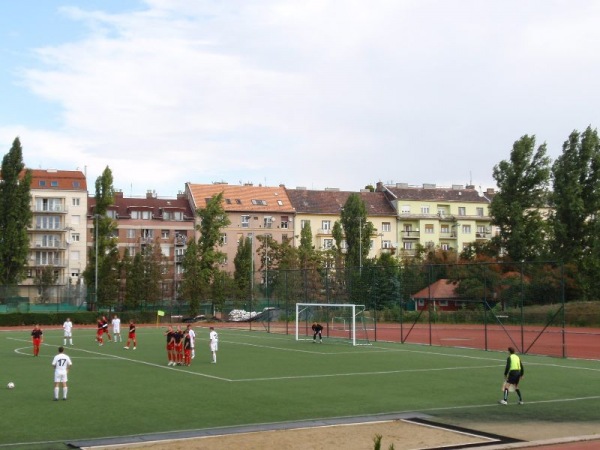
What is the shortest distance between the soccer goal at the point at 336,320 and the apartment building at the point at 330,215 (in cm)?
5028

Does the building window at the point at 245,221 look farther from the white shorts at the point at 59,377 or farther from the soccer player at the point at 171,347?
the white shorts at the point at 59,377

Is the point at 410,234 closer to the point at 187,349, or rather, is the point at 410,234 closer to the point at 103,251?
the point at 103,251

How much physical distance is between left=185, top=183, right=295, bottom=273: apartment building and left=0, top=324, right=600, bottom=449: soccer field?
62439 millimetres

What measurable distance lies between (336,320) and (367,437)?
34988 mm

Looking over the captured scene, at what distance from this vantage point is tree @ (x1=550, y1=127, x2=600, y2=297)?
70.9 m

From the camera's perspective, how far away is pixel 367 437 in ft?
57.4

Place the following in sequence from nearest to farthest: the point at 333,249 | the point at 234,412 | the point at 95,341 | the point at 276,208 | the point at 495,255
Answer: the point at 234,412
the point at 95,341
the point at 495,255
the point at 333,249
the point at 276,208

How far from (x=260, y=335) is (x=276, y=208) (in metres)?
51.6

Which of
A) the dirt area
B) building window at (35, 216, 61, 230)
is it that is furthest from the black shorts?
building window at (35, 216, 61, 230)

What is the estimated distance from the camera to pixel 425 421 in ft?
64.8

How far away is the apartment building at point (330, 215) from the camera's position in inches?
→ 4247

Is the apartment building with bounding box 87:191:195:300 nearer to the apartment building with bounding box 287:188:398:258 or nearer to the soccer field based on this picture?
the apartment building with bounding box 287:188:398:258

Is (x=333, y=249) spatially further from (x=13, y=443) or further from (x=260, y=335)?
(x=13, y=443)

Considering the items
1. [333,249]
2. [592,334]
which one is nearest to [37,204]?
[333,249]
